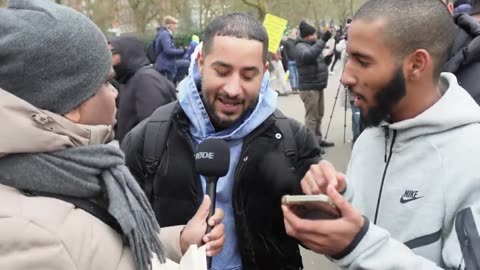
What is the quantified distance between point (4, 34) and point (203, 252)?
828mm

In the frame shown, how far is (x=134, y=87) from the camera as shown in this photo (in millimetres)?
5016

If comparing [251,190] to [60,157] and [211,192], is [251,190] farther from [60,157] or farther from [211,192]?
[60,157]

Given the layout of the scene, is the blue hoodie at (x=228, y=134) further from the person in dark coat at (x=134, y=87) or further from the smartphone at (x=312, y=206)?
the person in dark coat at (x=134, y=87)

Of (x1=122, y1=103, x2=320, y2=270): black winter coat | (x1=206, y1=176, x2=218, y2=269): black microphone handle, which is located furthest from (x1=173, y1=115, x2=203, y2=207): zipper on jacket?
(x1=206, y1=176, x2=218, y2=269): black microphone handle

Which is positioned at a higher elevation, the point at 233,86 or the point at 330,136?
the point at 233,86

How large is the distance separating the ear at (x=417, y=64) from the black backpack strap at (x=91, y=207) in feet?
3.41

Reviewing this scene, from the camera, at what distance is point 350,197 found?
1.83m

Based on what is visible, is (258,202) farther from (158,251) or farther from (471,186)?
(471,186)

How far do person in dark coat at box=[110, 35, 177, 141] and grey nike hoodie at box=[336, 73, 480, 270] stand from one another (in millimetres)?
3359

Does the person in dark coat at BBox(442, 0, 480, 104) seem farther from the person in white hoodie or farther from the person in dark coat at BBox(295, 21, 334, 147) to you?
the person in dark coat at BBox(295, 21, 334, 147)

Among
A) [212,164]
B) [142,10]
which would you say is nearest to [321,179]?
[212,164]

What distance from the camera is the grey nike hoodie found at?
4.80ft

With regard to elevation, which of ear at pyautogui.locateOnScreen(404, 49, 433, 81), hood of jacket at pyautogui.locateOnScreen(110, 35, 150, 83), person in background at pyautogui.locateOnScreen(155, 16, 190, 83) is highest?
ear at pyautogui.locateOnScreen(404, 49, 433, 81)

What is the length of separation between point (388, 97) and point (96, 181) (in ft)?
3.20
